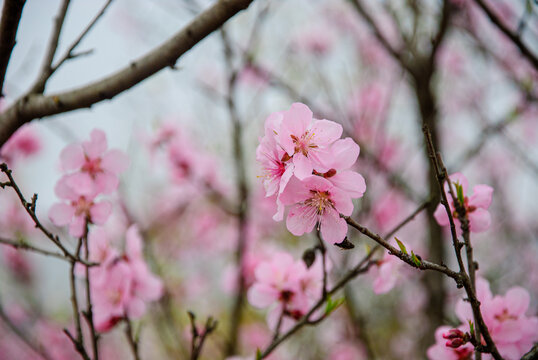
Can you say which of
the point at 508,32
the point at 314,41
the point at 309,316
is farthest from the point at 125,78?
the point at 314,41

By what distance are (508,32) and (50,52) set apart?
1572 millimetres

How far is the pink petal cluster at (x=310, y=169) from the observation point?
2.50 ft

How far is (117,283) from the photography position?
49.2 inches

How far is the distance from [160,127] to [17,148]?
3.09ft

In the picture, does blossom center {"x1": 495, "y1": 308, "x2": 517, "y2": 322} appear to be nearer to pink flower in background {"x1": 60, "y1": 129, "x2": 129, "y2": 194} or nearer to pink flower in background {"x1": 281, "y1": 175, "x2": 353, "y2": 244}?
pink flower in background {"x1": 281, "y1": 175, "x2": 353, "y2": 244}

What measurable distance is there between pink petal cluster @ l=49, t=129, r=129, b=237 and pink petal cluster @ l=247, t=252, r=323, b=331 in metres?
0.51

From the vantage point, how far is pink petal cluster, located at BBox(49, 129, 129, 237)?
3.69 ft

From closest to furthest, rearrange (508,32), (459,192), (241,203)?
1. (459,192)
2. (508,32)
3. (241,203)

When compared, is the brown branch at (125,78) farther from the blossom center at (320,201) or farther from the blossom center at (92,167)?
the blossom center at (320,201)

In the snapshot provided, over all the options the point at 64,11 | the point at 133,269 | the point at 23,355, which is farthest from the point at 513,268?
the point at 23,355

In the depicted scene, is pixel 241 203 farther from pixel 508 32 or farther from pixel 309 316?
pixel 508 32

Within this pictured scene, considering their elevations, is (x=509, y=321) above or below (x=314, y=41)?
above

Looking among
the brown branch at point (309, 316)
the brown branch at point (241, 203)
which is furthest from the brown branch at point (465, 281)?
the brown branch at point (241, 203)

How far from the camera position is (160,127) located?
2.69m
